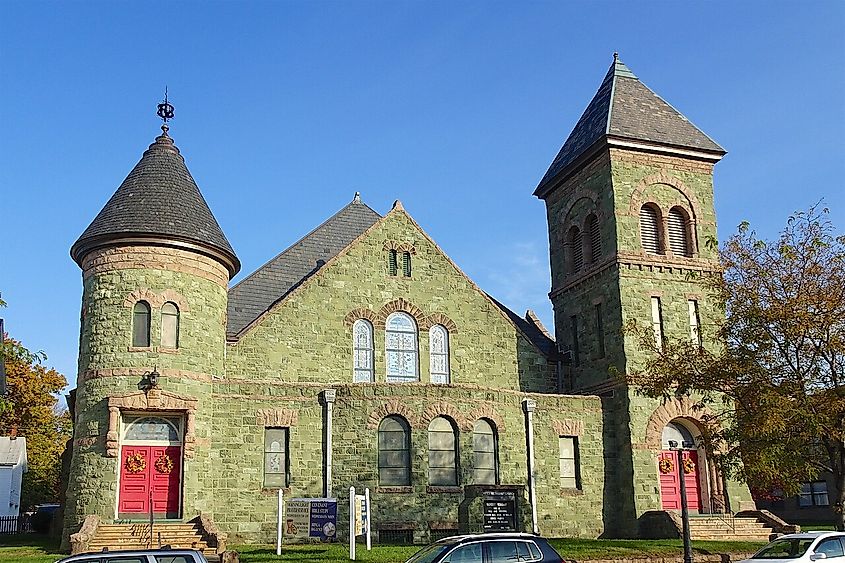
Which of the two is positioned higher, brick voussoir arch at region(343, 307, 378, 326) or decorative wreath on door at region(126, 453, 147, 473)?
brick voussoir arch at region(343, 307, 378, 326)

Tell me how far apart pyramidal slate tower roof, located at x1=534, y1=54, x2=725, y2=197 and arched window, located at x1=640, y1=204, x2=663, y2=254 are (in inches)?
91.8

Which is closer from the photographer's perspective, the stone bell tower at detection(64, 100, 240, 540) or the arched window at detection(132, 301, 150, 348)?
the stone bell tower at detection(64, 100, 240, 540)

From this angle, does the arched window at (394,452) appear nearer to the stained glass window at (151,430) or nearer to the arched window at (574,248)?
the stained glass window at (151,430)

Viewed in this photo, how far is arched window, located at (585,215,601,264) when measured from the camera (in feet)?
108

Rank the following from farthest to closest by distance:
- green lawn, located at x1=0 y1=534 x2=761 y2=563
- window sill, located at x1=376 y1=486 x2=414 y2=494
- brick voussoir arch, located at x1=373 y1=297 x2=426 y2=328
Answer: brick voussoir arch, located at x1=373 y1=297 x2=426 y2=328, window sill, located at x1=376 y1=486 x2=414 y2=494, green lawn, located at x1=0 y1=534 x2=761 y2=563

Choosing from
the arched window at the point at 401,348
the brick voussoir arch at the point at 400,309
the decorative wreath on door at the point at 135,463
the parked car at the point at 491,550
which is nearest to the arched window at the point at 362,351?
the brick voussoir arch at the point at 400,309

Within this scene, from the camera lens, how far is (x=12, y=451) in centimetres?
5103

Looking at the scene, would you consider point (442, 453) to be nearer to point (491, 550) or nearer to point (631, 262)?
point (631, 262)

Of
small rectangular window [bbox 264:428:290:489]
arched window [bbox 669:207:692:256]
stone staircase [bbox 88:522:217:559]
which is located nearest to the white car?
stone staircase [bbox 88:522:217:559]

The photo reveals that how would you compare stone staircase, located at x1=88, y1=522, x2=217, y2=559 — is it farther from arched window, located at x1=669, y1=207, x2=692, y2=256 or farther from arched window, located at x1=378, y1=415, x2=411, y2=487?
arched window, located at x1=669, y1=207, x2=692, y2=256

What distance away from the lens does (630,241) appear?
3159 cm

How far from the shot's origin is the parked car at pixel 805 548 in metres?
17.3

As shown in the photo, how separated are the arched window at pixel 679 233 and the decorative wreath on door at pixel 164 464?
62.0 feet

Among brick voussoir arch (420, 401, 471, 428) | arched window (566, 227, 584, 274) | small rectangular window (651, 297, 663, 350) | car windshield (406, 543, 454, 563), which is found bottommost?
car windshield (406, 543, 454, 563)
